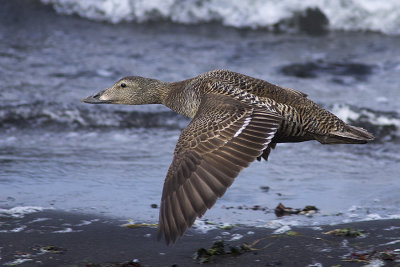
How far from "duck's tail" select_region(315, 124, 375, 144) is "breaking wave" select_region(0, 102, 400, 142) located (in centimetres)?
293

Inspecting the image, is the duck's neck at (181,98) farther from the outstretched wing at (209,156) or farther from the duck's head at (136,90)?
the outstretched wing at (209,156)

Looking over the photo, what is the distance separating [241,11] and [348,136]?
9.93m

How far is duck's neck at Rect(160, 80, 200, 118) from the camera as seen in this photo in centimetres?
593

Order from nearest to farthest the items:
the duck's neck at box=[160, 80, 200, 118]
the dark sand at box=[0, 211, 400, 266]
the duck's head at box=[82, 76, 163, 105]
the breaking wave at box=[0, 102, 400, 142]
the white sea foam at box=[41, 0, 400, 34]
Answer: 1. the dark sand at box=[0, 211, 400, 266]
2. the duck's neck at box=[160, 80, 200, 118]
3. the duck's head at box=[82, 76, 163, 105]
4. the breaking wave at box=[0, 102, 400, 142]
5. the white sea foam at box=[41, 0, 400, 34]

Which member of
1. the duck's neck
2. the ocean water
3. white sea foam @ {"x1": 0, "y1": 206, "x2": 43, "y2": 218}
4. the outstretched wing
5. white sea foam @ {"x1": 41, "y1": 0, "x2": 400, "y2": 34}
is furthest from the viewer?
white sea foam @ {"x1": 41, "y1": 0, "x2": 400, "y2": 34}

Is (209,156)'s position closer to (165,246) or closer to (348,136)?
(165,246)

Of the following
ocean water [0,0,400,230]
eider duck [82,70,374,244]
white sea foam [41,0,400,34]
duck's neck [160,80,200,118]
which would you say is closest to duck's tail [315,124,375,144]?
eider duck [82,70,374,244]

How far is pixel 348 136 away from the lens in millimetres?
5539

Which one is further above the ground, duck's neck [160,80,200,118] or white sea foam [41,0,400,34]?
white sea foam [41,0,400,34]

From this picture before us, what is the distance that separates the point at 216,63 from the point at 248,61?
642 millimetres

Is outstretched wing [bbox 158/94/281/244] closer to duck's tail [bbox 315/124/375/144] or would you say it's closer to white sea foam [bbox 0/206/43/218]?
duck's tail [bbox 315/124/375/144]

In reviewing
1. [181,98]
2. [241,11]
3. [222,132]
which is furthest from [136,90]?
[241,11]

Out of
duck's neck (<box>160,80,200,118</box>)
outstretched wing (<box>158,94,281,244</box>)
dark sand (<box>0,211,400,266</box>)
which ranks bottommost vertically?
dark sand (<box>0,211,400,266</box>)

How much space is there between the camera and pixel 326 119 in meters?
5.64
